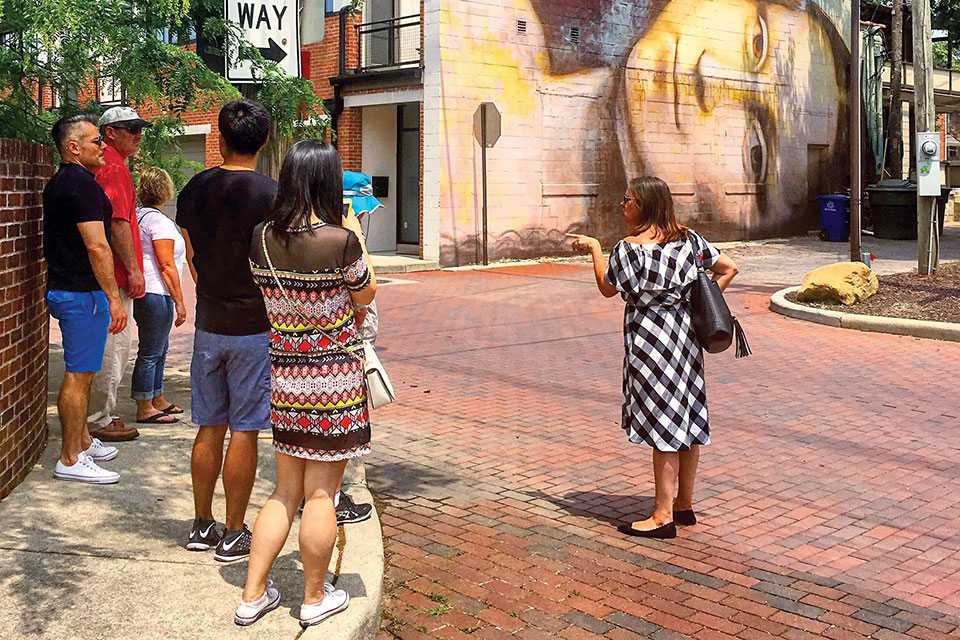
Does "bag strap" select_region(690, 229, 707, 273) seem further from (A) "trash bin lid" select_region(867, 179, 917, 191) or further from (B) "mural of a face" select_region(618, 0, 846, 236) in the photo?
(A) "trash bin lid" select_region(867, 179, 917, 191)

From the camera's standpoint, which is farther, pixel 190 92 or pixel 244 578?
pixel 190 92

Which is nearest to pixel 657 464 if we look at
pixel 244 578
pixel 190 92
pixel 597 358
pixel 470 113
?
pixel 244 578

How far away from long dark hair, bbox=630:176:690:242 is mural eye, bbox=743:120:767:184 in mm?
22280

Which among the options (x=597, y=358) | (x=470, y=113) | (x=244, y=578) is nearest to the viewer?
(x=244, y=578)

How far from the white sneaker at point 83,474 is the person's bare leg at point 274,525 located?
1890 mm

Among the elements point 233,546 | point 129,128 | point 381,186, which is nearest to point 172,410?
point 129,128

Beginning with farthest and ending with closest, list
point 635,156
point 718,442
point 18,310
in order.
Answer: point 635,156 < point 718,442 < point 18,310

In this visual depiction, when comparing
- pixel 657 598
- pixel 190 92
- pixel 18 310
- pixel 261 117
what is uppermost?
pixel 190 92

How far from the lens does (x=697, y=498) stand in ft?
19.9

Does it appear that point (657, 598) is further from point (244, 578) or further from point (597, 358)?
point (597, 358)

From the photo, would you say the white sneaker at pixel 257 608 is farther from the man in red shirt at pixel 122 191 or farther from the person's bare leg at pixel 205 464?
the man in red shirt at pixel 122 191

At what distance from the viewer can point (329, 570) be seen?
14.8 feet

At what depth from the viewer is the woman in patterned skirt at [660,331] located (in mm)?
5277

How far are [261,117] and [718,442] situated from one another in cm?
403
